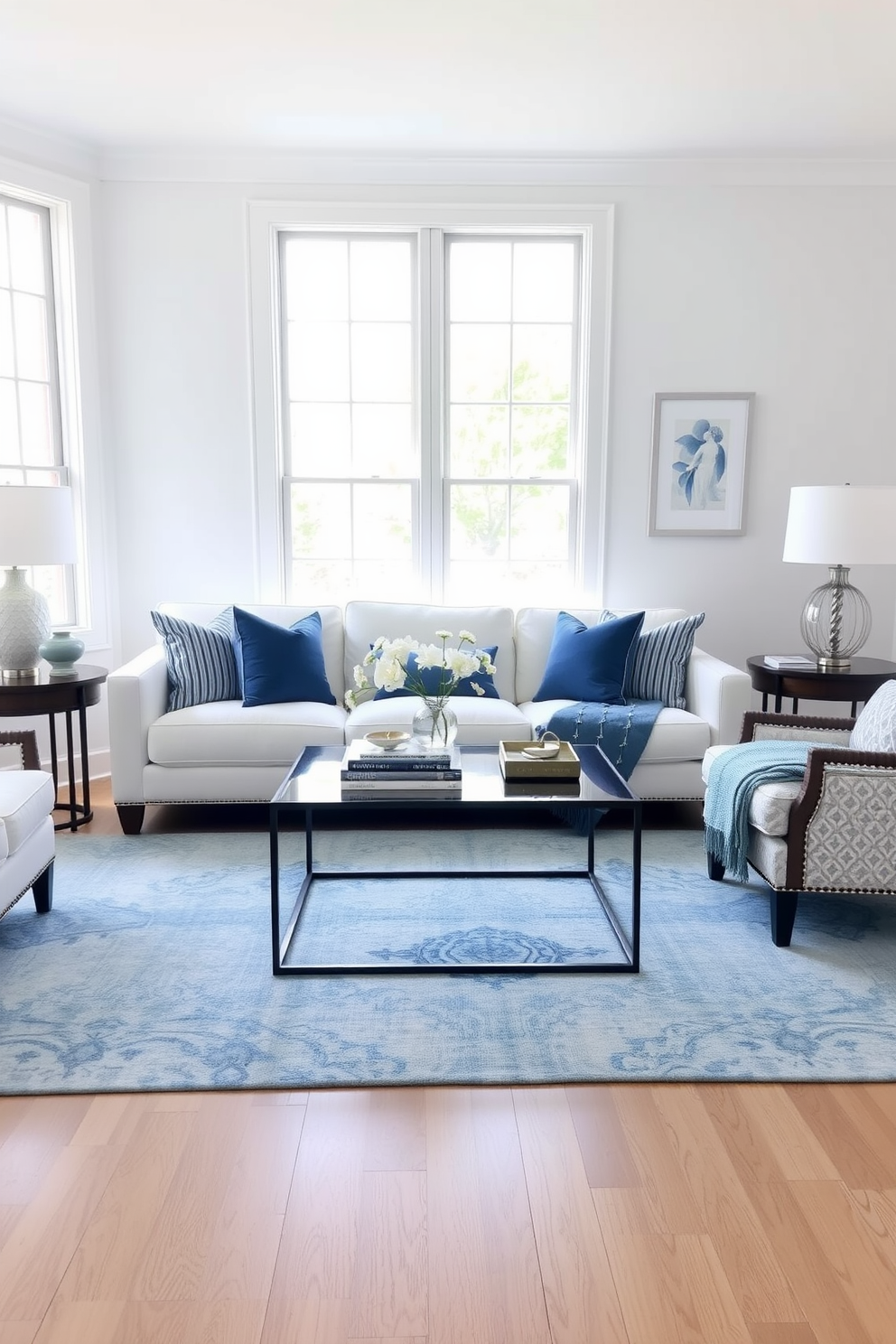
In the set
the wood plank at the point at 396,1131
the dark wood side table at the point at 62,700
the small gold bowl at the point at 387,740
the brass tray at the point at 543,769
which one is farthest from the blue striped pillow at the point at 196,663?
the wood plank at the point at 396,1131

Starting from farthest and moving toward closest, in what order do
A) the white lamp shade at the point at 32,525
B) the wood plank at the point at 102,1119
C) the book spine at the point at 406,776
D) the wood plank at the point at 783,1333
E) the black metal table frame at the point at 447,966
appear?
the white lamp shade at the point at 32,525 < the book spine at the point at 406,776 < the black metal table frame at the point at 447,966 < the wood plank at the point at 102,1119 < the wood plank at the point at 783,1333

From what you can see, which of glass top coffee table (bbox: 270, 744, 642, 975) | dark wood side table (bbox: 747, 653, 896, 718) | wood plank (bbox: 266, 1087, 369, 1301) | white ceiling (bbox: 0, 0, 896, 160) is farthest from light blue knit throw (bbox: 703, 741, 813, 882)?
white ceiling (bbox: 0, 0, 896, 160)

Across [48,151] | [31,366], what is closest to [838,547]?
[31,366]

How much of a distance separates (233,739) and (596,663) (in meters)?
1.58

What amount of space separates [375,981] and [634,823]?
845 mm

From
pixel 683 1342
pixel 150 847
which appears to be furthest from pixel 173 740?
pixel 683 1342

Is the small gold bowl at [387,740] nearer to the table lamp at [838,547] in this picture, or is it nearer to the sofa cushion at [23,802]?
the sofa cushion at [23,802]

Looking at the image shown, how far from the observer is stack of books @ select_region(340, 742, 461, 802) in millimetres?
2947

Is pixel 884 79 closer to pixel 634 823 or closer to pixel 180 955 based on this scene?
pixel 634 823

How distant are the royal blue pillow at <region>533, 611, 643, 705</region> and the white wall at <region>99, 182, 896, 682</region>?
74 centimetres

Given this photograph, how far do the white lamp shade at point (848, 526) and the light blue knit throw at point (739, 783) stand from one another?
1.08 metres

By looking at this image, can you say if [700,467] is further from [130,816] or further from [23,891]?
[23,891]

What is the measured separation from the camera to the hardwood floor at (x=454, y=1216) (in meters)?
1.62

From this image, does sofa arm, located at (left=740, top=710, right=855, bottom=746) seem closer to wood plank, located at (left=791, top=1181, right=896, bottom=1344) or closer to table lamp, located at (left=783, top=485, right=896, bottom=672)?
table lamp, located at (left=783, top=485, right=896, bottom=672)
